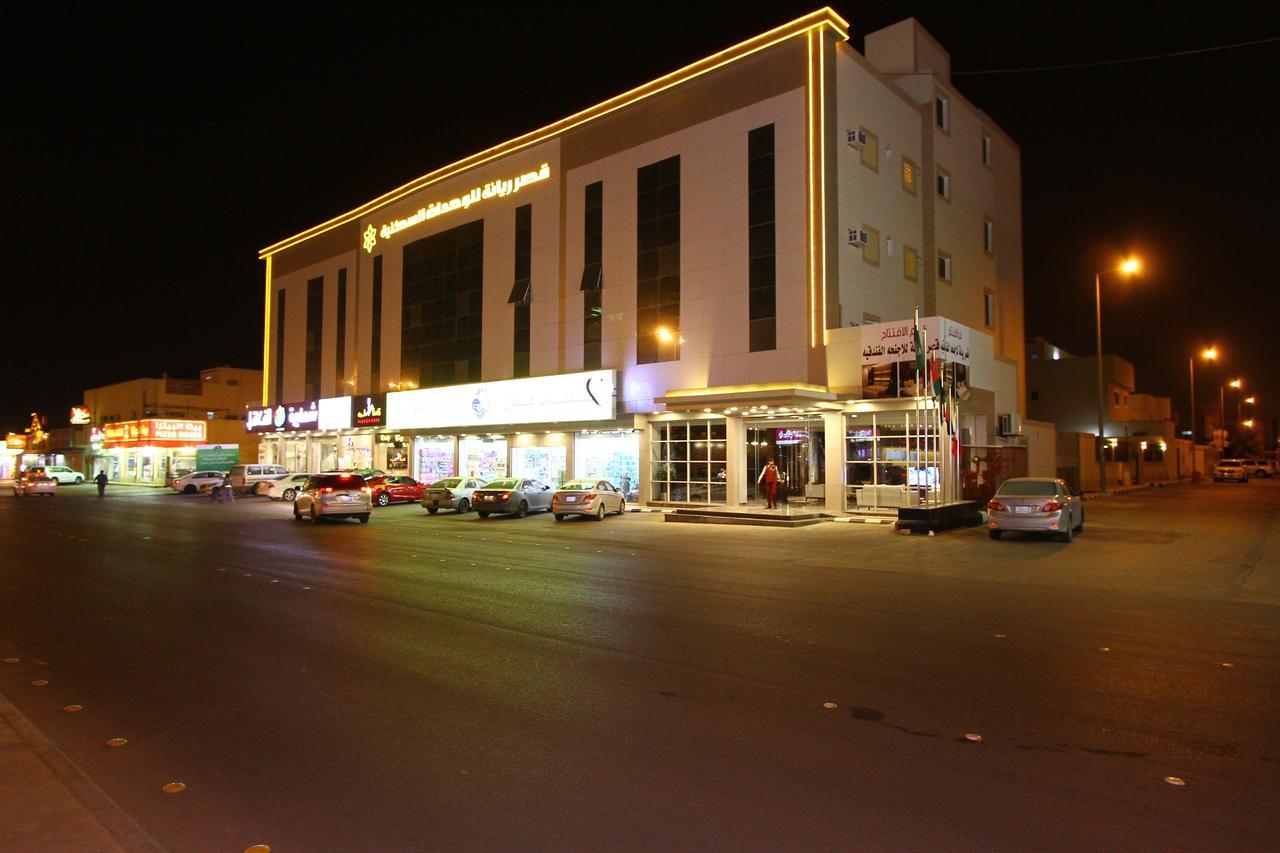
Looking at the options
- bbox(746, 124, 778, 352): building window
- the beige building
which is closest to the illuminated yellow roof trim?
the beige building

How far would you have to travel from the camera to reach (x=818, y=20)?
2792cm

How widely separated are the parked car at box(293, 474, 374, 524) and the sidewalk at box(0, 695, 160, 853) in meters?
20.5

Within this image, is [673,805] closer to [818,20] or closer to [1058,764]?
[1058,764]

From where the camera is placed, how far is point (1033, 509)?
61.2ft

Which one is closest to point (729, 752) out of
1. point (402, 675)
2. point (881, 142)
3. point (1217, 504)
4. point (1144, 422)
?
point (402, 675)

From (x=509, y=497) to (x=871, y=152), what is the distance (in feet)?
60.9

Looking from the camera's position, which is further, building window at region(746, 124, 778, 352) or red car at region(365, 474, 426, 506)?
red car at region(365, 474, 426, 506)

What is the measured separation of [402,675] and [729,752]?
132 inches

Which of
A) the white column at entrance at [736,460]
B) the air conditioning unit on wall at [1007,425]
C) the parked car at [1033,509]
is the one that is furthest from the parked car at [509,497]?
the air conditioning unit on wall at [1007,425]

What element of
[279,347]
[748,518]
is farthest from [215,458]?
[748,518]

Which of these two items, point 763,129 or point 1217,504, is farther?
point 1217,504

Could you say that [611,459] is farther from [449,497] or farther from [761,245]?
[761,245]

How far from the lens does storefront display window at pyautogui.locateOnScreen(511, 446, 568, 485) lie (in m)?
36.9

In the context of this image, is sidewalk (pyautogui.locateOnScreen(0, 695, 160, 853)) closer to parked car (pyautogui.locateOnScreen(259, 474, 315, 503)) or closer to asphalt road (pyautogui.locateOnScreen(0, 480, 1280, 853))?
asphalt road (pyautogui.locateOnScreen(0, 480, 1280, 853))
